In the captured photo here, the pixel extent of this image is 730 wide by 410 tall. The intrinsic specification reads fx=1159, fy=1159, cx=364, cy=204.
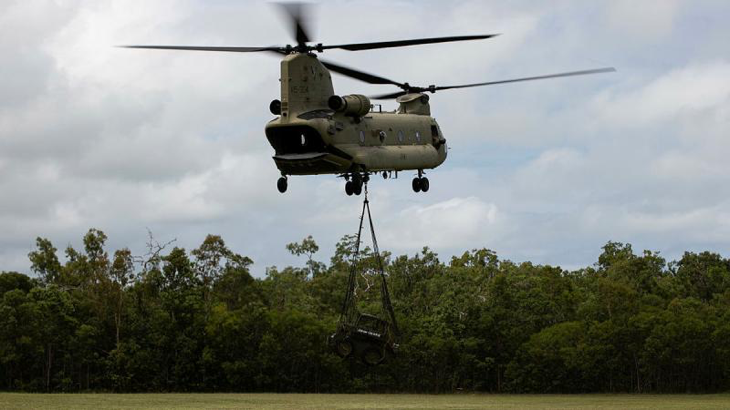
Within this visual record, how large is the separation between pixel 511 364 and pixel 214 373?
82.1 feet

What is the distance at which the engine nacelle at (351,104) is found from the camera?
36.8 m

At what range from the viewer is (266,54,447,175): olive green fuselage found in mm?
35750

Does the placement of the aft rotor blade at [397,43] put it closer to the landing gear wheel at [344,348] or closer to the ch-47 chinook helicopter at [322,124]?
the ch-47 chinook helicopter at [322,124]

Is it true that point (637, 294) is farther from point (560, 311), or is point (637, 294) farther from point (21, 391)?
point (21, 391)

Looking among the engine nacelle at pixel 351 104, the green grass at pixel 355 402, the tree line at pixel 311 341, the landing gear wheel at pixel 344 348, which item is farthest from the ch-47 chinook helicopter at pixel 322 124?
the tree line at pixel 311 341

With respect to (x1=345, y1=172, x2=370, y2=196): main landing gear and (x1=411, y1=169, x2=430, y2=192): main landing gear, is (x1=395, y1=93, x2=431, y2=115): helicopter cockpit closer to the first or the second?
(x1=411, y1=169, x2=430, y2=192): main landing gear

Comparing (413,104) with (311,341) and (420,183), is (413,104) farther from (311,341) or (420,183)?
(311,341)

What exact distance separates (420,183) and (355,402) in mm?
38282

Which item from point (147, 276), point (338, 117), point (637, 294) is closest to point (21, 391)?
point (147, 276)

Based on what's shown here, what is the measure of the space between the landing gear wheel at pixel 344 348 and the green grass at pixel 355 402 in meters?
30.8

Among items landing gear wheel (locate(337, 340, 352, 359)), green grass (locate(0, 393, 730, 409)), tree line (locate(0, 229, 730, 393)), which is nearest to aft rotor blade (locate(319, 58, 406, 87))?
landing gear wheel (locate(337, 340, 352, 359))

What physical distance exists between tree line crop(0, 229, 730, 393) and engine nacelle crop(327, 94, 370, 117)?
59836 millimetres

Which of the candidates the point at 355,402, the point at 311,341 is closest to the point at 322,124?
the point at 355,402

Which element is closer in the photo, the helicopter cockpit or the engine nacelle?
the engine nacelle
